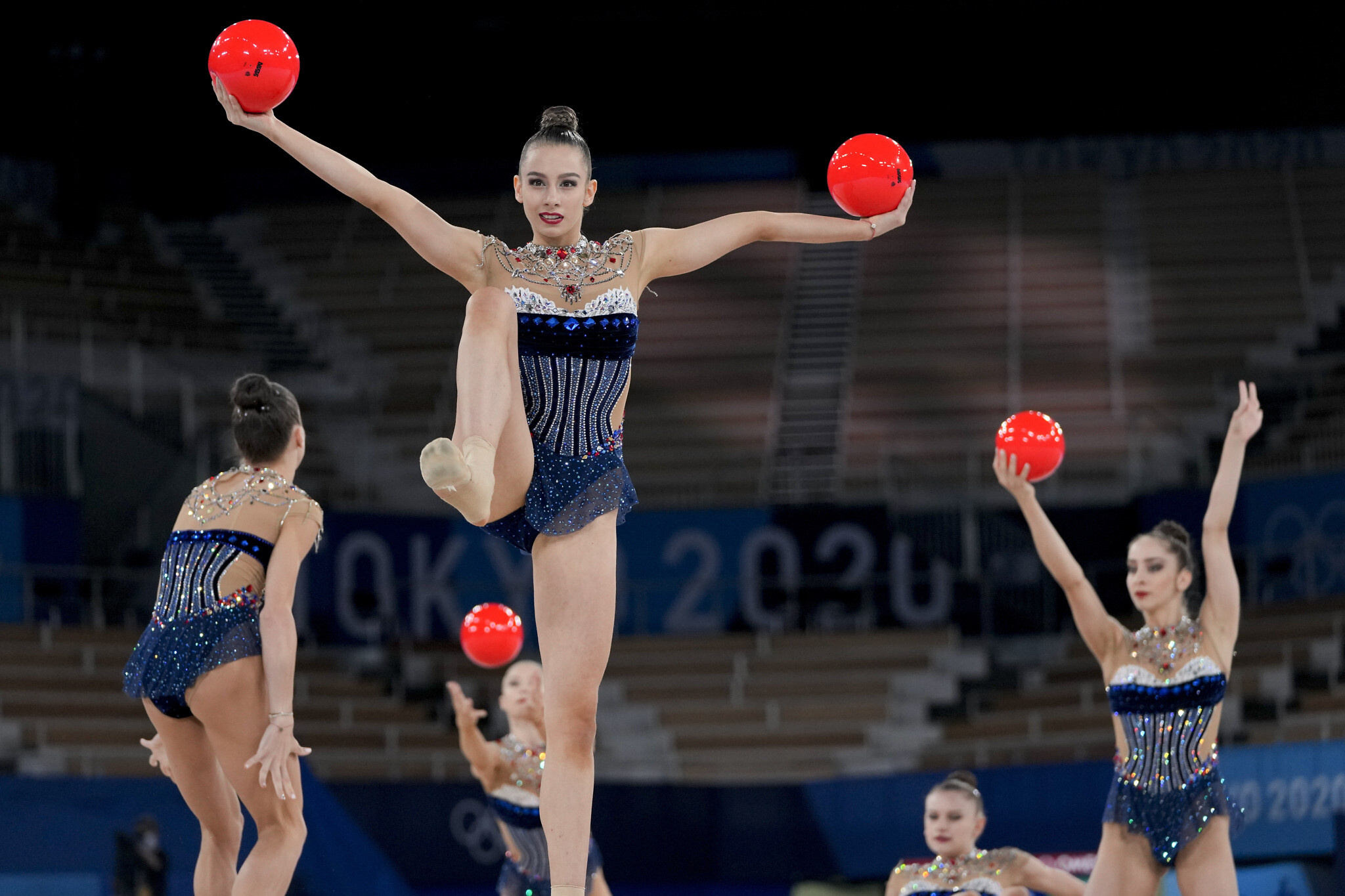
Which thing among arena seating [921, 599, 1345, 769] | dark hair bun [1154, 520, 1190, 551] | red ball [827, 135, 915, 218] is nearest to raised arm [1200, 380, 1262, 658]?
dark hair bun [1154, 520, 1190, 551]

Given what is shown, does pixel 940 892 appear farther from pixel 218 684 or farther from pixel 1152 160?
pixel 1152 160

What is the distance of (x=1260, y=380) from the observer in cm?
1216

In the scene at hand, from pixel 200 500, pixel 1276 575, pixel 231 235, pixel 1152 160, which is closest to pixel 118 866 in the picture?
pixel 200 500

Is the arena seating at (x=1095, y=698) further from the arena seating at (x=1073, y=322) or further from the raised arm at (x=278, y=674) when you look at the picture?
the raised arm at (x=278, y=674)

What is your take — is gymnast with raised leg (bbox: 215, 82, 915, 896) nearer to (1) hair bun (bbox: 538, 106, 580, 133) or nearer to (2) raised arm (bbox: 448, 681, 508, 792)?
(1) hair bun (bbox: 538, 106, 580, 133)

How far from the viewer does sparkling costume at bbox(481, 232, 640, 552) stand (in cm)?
344

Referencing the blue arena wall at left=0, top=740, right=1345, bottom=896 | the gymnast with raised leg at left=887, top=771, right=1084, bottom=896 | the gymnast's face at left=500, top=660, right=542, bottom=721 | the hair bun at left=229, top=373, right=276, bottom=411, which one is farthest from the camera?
the blue arena wall at left=0, top=740, right=1345, bottom=896

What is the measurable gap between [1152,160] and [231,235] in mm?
8568

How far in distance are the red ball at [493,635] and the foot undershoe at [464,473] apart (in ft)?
6.94

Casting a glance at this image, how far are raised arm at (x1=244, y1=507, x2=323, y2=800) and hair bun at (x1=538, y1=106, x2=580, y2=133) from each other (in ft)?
3.80

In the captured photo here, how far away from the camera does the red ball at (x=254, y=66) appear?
3477mm

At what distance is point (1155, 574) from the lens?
187 inches

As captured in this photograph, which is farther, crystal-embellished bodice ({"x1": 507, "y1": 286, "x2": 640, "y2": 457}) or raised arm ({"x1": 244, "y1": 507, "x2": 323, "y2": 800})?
raised arm ({"x1": 244, "y1": 507, "x2": 323, "y2": 800})

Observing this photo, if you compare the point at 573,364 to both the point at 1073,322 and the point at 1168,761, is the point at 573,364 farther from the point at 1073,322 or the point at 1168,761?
the point at 1073,322
